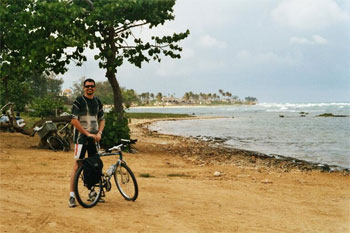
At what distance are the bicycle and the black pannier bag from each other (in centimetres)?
6

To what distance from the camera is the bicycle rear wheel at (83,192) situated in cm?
637

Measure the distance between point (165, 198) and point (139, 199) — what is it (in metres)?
0.61

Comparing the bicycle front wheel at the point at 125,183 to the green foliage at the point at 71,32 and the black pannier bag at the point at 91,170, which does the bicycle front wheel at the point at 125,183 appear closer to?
the black pannier bag at the point at 91,170

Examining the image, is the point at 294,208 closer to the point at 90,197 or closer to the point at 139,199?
the point at 139,199

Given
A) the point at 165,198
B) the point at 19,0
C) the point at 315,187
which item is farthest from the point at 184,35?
the point at 165,198

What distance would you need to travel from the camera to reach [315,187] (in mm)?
10281

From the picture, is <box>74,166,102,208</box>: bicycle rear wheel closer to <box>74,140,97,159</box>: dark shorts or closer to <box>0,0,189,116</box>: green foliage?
<box>74,140,97,159</box>: dark shorts

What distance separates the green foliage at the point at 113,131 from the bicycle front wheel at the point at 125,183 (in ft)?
26.9

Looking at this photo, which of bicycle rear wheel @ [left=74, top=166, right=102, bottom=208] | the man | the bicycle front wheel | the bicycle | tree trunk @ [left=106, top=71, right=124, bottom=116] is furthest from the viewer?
tree trunk @ [left=106, top=71, right=124, bottom=116]

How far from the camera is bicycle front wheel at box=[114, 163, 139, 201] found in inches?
276

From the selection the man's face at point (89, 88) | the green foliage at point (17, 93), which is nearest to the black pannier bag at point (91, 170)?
the man's face at point (89, 88)

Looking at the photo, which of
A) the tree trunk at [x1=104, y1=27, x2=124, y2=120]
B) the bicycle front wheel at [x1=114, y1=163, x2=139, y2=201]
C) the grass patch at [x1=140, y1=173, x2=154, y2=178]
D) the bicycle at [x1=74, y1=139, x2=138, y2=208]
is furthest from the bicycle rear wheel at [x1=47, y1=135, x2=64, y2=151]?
the bicycle front wheel at [x1=114, y1=163, x2=139, y2=201]

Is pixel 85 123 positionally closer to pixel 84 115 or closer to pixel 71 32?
pixel 84 115

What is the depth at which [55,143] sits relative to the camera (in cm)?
1445
